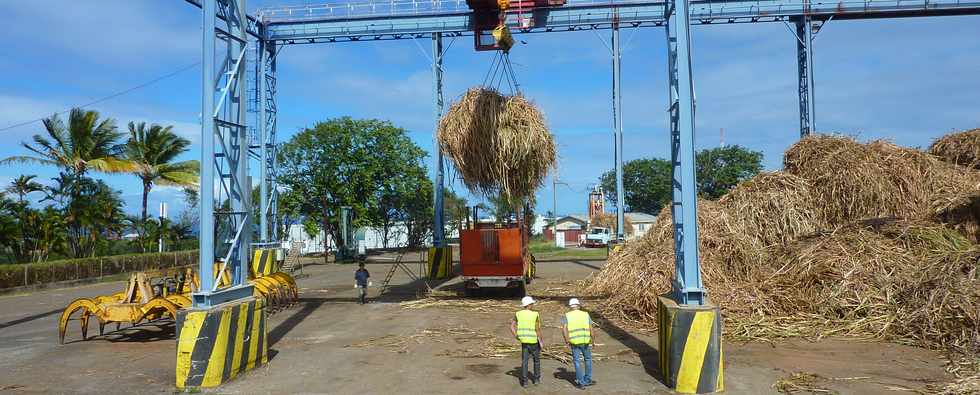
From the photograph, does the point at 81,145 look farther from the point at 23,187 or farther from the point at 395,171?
the point at 395,171

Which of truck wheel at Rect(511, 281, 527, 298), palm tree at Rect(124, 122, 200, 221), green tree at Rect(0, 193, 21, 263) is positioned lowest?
truck wheel at Rect(511, 281, 527, 298)


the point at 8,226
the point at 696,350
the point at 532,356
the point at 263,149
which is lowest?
the point at 532,356

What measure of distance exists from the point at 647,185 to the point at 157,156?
72.3m

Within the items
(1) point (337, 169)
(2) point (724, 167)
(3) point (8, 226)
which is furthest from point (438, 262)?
(2) point (724, 167)

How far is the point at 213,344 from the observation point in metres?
8.84

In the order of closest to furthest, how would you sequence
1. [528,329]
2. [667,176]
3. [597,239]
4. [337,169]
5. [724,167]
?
[528,329] < [337,169] < [597,239] < [724,167] < [667,176]

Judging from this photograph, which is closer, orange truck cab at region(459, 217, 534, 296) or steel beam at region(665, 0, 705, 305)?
steel beam at region(665, 0, 705, 305)

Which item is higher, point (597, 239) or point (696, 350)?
point (597, 239)

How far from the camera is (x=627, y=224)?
191 feet

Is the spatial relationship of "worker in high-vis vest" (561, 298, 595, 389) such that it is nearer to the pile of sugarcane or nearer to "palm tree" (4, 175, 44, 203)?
the pile of sugarcane

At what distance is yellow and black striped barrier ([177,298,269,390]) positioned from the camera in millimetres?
8648

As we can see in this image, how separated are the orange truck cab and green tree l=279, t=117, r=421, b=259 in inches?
1093

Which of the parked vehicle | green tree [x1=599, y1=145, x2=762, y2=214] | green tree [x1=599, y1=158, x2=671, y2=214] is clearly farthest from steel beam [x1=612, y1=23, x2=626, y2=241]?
green tree [x1=599, y1=158, x2=671, y2=214]

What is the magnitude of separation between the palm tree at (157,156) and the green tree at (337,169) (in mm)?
11320
